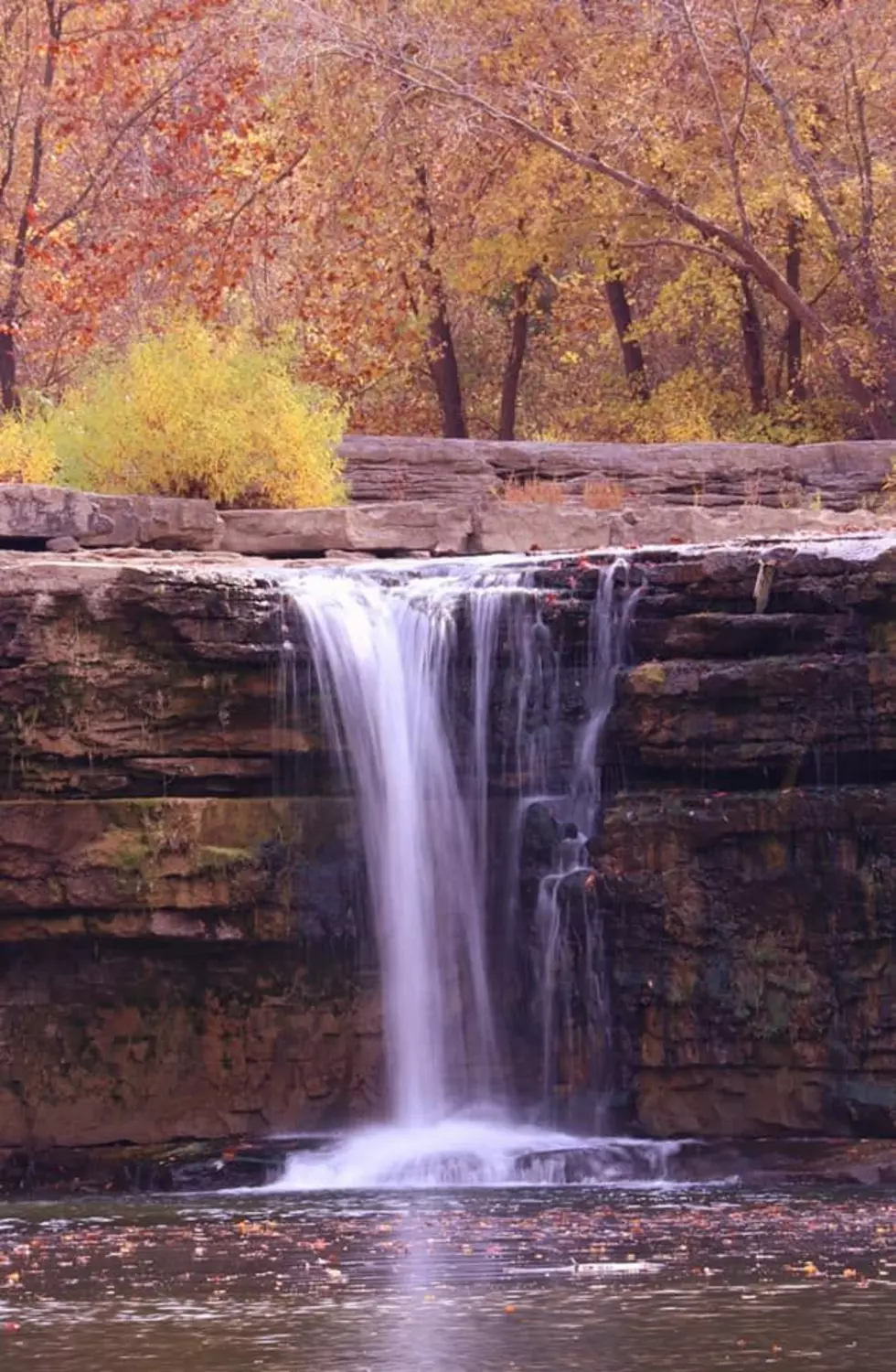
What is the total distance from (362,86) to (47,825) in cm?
1635

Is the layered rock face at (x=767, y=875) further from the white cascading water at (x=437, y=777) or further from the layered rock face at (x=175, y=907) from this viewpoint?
the layered rock face at (x=175, y=907)

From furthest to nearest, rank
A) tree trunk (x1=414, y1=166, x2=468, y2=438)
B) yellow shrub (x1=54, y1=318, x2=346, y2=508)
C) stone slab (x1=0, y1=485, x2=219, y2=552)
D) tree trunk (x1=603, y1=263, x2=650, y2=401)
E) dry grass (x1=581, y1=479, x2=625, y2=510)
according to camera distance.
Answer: tree trunk (x1=603, y1=263, x2=650, y2=401)
tree trunk (x1=414, y1=166, x2=468, y2=438)
dry grass (x1=581, y1=479, x2=625, y2=510)
yellow shrub (x1=54, y1=318, x2=346, y2=508)
stone slab (x1=0, y1=485, x2=219, y2=552)

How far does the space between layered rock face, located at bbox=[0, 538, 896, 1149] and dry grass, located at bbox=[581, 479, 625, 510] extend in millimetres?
6413

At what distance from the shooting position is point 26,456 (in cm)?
2283

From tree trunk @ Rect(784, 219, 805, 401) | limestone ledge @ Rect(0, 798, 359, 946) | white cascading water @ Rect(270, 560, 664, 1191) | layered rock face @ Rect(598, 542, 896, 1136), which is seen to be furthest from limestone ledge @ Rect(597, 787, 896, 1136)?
tree trunk @ Rect(784, 219, 805, 401)

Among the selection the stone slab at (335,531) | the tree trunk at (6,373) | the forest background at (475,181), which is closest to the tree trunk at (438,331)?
the forest background at (475,181)

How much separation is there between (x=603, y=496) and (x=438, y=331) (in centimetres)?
1167

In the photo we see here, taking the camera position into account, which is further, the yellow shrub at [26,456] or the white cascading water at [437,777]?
the yellow shrub at [26,456]

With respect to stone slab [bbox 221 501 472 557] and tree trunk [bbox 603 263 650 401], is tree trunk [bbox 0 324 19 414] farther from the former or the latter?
stone slab [bbox 221 501 472 557]

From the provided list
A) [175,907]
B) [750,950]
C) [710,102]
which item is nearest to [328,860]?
[175,907]

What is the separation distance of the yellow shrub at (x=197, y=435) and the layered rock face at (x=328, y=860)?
199 inches

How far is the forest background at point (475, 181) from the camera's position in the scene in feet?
94.5

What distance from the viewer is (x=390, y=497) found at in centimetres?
2509

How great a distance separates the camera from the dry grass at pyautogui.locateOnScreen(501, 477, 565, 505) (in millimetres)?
23922
